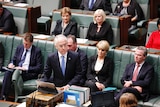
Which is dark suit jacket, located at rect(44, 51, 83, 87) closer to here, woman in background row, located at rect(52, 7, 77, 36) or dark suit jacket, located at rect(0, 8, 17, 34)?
woman in background row, located at rect(52, 7, 77, 36)

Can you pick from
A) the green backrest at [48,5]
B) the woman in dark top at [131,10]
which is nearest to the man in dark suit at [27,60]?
the woman in dark top at [131,10]

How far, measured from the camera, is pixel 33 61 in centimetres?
534

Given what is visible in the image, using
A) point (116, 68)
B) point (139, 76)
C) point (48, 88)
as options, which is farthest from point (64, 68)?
point (48, 88)

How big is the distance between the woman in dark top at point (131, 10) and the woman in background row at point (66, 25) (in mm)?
890

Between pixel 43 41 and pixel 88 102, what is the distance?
1.65 meters

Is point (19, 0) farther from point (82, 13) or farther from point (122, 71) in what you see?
point (122, 71)

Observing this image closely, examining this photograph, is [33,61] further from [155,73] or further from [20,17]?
[155,73]

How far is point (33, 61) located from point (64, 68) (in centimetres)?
60

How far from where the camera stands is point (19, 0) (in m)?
7.33

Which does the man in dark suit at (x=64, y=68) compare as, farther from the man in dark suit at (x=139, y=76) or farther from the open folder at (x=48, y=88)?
the open folder at (x=48, y=88)

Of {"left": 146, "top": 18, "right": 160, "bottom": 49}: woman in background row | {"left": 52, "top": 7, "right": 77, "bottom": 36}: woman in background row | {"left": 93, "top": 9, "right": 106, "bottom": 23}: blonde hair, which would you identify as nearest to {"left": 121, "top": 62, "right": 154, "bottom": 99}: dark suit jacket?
{"left": 146, "top": 18, "right": 160, "bottom": 49}: woman in background row

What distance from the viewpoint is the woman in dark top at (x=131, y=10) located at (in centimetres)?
648

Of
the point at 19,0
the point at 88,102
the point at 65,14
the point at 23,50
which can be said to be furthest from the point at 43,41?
the point at 19,0

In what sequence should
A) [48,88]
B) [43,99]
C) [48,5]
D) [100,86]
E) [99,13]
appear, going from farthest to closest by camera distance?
[48,5]
[99,13]
[100,86]
[48,88]
[43,99]
